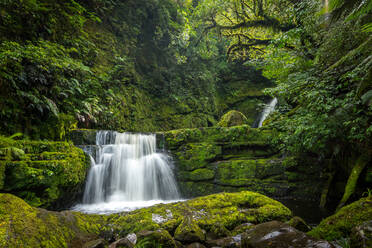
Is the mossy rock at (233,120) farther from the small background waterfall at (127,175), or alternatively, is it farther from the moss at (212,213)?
the moss at (212,213)

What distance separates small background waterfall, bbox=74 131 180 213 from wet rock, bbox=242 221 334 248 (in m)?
3.42

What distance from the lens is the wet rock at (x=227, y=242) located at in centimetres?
255

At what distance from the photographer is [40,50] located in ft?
17.9

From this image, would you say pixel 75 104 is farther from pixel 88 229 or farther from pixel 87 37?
pixel 88 229

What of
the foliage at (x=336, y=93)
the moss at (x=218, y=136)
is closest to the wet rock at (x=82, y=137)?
the moss at (x=218, y=136)

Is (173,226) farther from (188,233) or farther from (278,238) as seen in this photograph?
(278,238)

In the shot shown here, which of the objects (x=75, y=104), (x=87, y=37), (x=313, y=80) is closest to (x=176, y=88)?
(x=87, y=37)

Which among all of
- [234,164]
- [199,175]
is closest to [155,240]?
[199,175]

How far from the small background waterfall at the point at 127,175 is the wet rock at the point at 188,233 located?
2379mm

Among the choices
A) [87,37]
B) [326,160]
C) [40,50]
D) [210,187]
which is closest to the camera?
[40,50]

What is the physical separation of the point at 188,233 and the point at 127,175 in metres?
3.78

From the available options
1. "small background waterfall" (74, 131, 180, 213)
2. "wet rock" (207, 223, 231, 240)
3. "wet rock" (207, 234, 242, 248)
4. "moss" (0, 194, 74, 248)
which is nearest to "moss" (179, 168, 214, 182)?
"small background waterfall" (74, 131, 180, 213)

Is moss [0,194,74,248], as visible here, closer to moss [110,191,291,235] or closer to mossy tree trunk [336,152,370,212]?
moss [110,191,291,235]

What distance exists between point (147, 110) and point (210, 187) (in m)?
6.22
